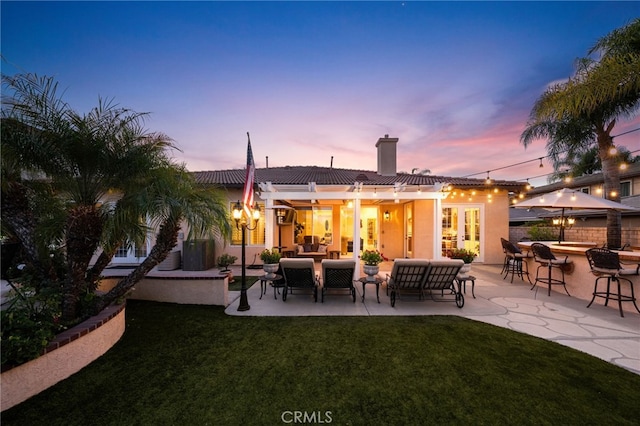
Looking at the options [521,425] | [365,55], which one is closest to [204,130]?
[365,55]

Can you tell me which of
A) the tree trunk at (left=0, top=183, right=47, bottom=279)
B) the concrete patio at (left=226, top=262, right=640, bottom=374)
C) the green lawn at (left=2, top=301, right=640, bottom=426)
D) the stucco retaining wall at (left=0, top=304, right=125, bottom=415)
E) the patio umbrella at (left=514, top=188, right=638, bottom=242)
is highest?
the patio umbrella at (left=514, top=188, right=638, bottom=242)

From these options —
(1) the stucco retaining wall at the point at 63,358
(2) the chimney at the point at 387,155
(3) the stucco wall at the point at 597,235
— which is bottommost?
(1) the stucco retaining wall at the point at 63,358

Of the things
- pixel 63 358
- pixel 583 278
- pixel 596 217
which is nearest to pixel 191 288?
pixel 63 358

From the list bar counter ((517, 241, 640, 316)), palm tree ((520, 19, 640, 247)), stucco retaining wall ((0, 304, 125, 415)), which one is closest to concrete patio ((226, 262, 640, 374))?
bar counter ((517, 241, 640, 316))

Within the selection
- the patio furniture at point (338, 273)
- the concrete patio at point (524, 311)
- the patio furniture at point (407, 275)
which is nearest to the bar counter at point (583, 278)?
the concrete patio at point (524, 311)

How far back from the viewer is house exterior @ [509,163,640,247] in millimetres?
9844

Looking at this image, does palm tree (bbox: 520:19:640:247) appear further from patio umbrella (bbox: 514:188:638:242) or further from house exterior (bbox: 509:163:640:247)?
house exterior (bbox: 509:163:640:247)

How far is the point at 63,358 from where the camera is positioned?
3.00 metres

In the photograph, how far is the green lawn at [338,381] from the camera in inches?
95.8

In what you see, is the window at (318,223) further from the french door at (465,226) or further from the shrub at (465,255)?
the shrub at (465,255)

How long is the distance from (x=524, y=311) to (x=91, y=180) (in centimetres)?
896

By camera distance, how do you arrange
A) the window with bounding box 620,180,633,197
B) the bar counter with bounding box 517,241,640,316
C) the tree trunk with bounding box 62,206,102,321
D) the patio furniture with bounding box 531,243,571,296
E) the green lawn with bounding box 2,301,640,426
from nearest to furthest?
the green lawn with bounding box 2,301,640,426 < the tree trunk with bounding box 62,206,102,321 < the bar counter with bounding box 517,241,640,316 < the patio furniture with bounding box 531,243,571,296 < the window with bounding box 620,180,633,197

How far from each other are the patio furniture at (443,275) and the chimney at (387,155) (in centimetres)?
599

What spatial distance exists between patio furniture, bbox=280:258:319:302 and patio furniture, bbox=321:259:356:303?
0.30 metres
